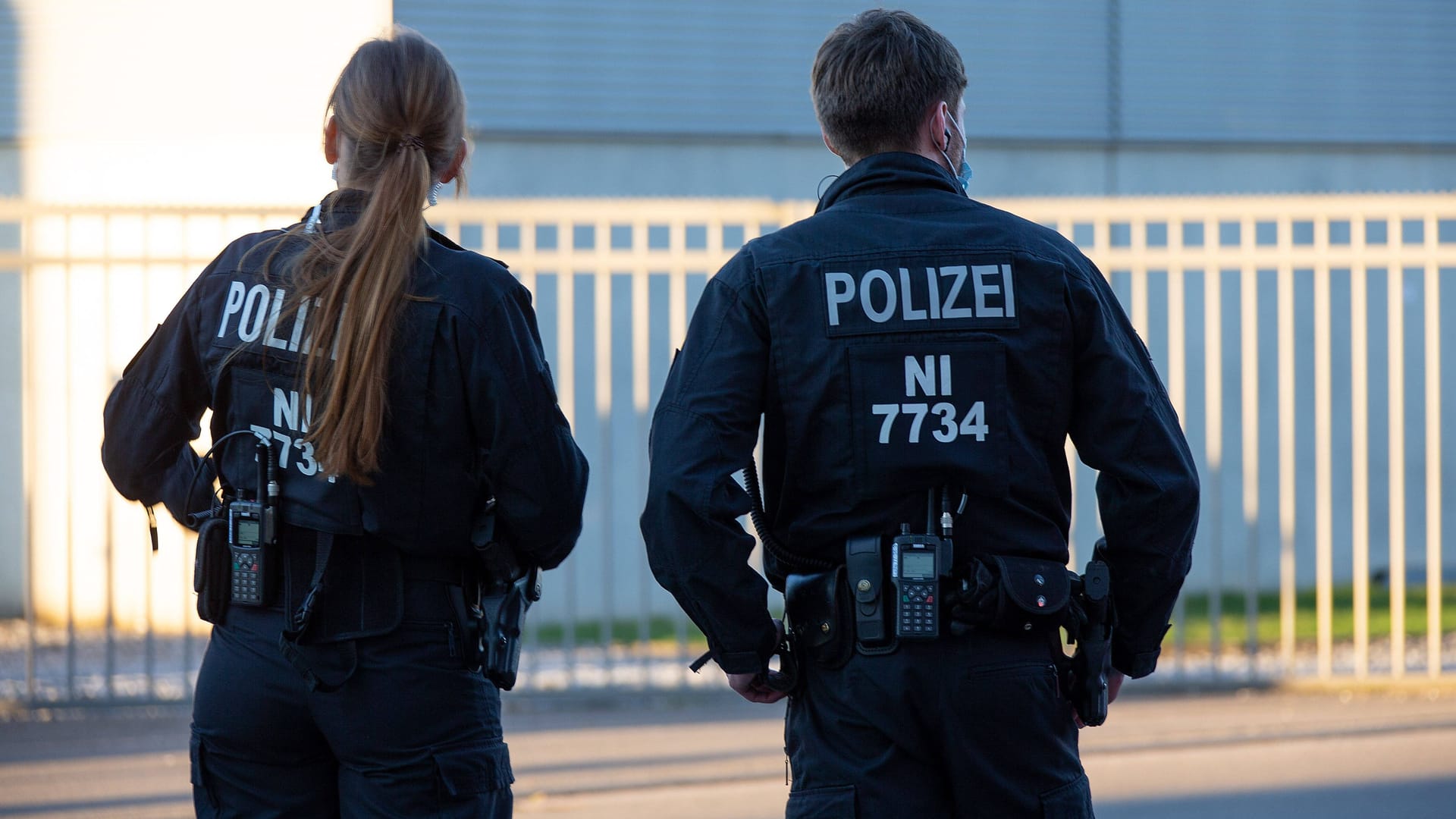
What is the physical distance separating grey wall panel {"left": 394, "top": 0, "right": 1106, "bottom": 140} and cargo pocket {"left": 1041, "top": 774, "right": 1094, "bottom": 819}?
23.3 feet

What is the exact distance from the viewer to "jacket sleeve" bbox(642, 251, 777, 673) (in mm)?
2158

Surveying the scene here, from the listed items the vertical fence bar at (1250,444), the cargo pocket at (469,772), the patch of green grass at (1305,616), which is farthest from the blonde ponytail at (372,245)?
the patch of green grass at (1305,616)

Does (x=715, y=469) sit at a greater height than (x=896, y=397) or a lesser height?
lesser

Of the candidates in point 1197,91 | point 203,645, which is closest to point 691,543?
point 203,645

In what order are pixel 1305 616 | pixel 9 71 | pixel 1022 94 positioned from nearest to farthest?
pixel 9 71
pixel 1305 616
pixel 1022 94

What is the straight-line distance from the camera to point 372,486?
2191 mm

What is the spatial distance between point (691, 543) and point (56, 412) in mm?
6612

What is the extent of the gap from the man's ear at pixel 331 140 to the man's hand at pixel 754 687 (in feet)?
3.58

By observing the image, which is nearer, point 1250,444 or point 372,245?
point 372,245

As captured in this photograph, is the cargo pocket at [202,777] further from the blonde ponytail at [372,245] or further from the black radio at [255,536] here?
the blonde ponytail at [372,245]

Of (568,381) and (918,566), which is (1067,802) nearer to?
(918,566)

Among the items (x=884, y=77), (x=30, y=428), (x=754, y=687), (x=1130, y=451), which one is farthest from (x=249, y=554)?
(x=30, y=428)

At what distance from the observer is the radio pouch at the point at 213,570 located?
2246mm

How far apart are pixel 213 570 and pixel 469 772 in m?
0.52
